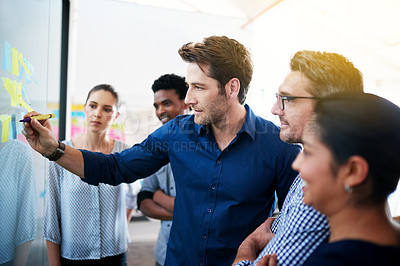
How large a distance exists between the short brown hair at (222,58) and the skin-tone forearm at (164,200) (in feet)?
2.33

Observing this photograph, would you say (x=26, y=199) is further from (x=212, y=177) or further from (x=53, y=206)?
(x=212, y=177)

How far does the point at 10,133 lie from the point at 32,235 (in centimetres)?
68

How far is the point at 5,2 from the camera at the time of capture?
1025 millimetres

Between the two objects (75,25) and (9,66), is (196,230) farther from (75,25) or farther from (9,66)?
(75,25)

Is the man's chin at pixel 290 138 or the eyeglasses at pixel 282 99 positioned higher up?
the eyeglasses at pixel 282 99

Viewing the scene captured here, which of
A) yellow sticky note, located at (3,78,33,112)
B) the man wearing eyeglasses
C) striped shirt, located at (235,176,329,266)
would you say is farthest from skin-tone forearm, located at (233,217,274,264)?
yellow sticky note, located at (3,78,33,112)

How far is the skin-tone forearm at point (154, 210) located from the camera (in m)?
1.83

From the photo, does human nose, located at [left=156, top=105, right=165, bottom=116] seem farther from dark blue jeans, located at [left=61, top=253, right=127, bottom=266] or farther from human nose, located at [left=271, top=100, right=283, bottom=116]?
human nose, located at [left=271, top=100, right=283, bottom=116]

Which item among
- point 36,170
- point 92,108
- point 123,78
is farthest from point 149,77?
point 36,170

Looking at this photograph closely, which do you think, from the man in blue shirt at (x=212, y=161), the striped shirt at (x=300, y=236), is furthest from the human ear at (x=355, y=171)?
the man in blue shirt at (x=212, y=161)

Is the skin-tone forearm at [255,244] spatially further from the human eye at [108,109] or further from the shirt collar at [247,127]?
the human eye at [108,109]

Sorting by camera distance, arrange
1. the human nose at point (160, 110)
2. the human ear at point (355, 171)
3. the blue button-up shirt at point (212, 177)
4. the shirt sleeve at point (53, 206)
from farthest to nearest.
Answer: the human nose at point (160, 110)
the shirt sleeve at point (53, 206)
the blue button-up shirt at point (212, 177)
the human ear at point (355, 171)

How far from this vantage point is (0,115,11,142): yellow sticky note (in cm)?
102

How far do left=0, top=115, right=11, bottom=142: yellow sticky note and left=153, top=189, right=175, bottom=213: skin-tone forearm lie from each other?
981 mm
